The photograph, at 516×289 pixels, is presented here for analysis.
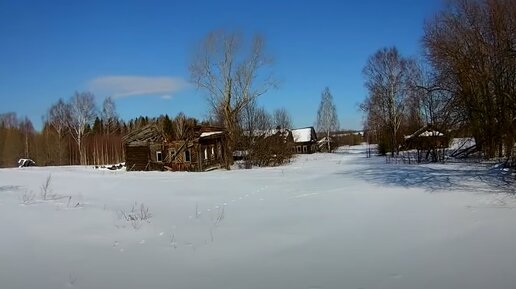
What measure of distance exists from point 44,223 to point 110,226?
1.41 metres

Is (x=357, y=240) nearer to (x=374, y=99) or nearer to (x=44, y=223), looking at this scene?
(x=44, y=223)

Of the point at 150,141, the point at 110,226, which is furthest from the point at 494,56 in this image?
the point at 150,141

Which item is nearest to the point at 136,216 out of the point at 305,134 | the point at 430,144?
the point at 430,144

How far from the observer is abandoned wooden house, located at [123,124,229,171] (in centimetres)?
3350

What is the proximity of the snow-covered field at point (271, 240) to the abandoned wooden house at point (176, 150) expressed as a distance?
67.7 ft

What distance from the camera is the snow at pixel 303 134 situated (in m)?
91.0

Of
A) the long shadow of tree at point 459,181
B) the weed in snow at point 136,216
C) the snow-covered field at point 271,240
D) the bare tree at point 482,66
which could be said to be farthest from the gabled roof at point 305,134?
the weed in snow at point 136,216

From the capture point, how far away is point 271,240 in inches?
297

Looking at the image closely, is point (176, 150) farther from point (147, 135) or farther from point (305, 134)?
point (305, 134)

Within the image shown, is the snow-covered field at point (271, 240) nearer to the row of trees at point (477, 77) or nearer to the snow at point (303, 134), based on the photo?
the row of trees at point (477, 77)

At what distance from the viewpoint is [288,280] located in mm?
5355

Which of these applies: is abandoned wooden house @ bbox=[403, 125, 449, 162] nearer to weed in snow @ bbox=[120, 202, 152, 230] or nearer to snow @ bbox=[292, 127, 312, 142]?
weed in snow @ bbox=[120, 202, 152, 230]

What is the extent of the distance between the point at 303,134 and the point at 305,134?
1.35 ft

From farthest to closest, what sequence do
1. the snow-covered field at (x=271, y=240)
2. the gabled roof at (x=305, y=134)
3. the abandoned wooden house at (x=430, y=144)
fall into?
the gabled roof at (x=305, y=134), the abandoned wooden house at (x=430, y=144), the snow-covered field at (x=271, y=240)
